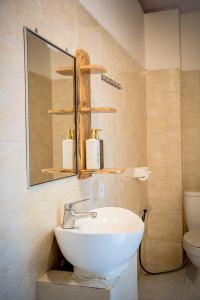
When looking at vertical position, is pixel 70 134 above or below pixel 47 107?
below

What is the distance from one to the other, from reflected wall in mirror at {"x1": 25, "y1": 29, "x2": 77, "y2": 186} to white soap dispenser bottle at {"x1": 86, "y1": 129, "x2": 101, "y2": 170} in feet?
0.26

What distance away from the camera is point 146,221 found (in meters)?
3.33

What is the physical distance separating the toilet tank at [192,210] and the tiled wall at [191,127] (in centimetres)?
21

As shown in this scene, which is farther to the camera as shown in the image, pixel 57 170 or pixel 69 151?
pixel 69 151

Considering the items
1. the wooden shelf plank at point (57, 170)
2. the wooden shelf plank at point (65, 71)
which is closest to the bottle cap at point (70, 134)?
the wooden shelf plank at point (57, 170)

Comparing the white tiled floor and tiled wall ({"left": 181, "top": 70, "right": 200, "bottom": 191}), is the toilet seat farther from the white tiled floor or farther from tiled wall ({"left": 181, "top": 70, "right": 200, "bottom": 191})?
tiled wall ({"left": 181, "top": 70, "right": 200, "bottom": 191})

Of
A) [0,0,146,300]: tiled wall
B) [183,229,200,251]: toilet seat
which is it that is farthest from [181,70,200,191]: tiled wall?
[0,0,146,300]: tiled wall

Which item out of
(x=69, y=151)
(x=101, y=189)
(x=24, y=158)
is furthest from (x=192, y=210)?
(x=24, y=158)

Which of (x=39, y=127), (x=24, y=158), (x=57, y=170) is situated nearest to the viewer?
(x=24, y=158)

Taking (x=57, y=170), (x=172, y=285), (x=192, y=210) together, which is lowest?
(x=172, y=285)

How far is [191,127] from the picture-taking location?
3455 millimetres

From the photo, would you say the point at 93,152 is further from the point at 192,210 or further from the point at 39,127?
the point at 192,210

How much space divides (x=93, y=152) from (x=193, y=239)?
5.31 feet

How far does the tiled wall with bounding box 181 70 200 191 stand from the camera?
11.3ft
